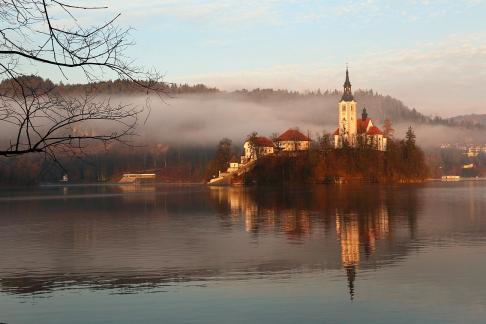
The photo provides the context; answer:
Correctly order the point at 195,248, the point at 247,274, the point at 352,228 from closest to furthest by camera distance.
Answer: the point at 247,274
the point at 195,248
the point at 352,228

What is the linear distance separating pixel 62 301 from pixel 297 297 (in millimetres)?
7907

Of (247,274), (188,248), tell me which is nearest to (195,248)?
(188,248)

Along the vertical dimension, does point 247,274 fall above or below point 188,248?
below

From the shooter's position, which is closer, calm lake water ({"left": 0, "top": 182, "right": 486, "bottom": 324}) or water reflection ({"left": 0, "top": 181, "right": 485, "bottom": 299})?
calm lake water ({"left": 0, "top": 182, "right": 486, "bottom": 324})

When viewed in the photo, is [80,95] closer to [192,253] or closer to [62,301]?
[62,301]

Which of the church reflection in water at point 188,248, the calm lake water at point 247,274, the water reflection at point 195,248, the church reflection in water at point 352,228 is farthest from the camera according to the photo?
the church reflection in water at point 352,228

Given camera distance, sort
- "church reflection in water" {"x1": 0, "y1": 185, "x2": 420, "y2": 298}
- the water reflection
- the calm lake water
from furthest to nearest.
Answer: "church reflection in water" {"x1": 0, "y1": 185, "x2": 420, "y2": 298}, the water reflection, the calm lake water

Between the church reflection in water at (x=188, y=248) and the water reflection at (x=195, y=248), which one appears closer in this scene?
the water reflection at (x=195, y=248)

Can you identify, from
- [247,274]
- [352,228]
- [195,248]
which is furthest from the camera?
[352,228]

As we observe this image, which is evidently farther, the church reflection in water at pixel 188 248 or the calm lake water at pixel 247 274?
the church reflection in water at pixel 188 248

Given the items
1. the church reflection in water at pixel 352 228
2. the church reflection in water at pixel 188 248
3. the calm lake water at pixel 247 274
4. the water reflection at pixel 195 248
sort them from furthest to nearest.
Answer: the church reflection in water at pixel 352 228 < the church reflection in water at pixel 188 248 < the water reflection at pixel 195 248 < the calm lake water at pixel 247 274

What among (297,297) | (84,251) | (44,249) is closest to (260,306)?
(297,297)

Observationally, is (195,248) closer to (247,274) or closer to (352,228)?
(247,274)

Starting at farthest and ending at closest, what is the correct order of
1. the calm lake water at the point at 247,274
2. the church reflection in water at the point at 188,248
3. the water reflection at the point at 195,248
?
the church reflection in water at the point at 188,248 < the water reflection at the point at 195,248 < the calm lake water at the point at 247,274
